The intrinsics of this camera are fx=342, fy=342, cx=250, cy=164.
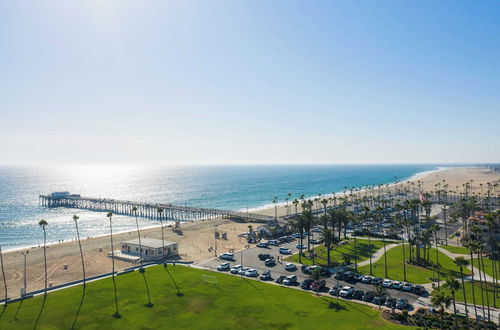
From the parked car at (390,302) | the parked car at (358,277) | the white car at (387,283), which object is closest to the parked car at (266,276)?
the parked car at (358,277)

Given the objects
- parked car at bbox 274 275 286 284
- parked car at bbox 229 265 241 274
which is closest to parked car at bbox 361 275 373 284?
parked car at bbox 274 275 286 284

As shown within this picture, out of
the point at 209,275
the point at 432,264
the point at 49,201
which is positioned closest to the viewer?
the point at 209,275

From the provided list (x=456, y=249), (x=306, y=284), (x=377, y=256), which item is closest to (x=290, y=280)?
(x=306, y=284)

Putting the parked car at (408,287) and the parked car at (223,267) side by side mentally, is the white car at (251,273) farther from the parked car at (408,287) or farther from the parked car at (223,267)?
the parked car at (408,287)

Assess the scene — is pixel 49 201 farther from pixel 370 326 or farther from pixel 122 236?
pixel 370 326

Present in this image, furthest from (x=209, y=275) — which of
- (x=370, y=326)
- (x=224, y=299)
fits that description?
(x=370, y=326)

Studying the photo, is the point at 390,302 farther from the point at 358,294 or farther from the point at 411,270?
the point at 411,270
